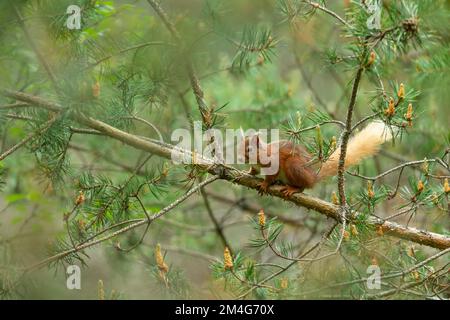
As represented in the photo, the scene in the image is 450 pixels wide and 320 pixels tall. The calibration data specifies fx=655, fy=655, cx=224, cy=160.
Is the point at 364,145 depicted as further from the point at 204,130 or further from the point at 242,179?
the point at 204,130

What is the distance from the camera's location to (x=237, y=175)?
3.17 m

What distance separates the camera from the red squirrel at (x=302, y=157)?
3.46 m

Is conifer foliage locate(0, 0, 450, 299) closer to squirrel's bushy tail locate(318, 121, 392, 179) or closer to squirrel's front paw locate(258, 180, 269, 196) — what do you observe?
squirrel's front paw locate(258, 180, 269, 196)

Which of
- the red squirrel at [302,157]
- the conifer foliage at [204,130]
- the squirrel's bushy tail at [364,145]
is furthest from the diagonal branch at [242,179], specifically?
the squirrel's bushy tail at [364,145]

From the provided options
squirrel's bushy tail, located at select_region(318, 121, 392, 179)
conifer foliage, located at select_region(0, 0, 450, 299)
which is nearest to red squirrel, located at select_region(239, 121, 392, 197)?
squirrel's bushy tail, located at select_region(318, 121, 392, 179)

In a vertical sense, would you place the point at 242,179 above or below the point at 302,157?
below

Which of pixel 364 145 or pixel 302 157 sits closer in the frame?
pixel 364 145

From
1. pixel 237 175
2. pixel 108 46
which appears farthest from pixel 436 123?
pixel 108 46

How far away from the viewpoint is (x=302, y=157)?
3881 mm

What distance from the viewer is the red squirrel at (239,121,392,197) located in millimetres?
3461

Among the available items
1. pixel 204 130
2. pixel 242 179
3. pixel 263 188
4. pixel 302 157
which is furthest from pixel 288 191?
pixel 204 130

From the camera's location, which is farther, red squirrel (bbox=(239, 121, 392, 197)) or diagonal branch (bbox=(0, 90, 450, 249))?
red squirrel (bbox=(239, 121, 392, 197))
